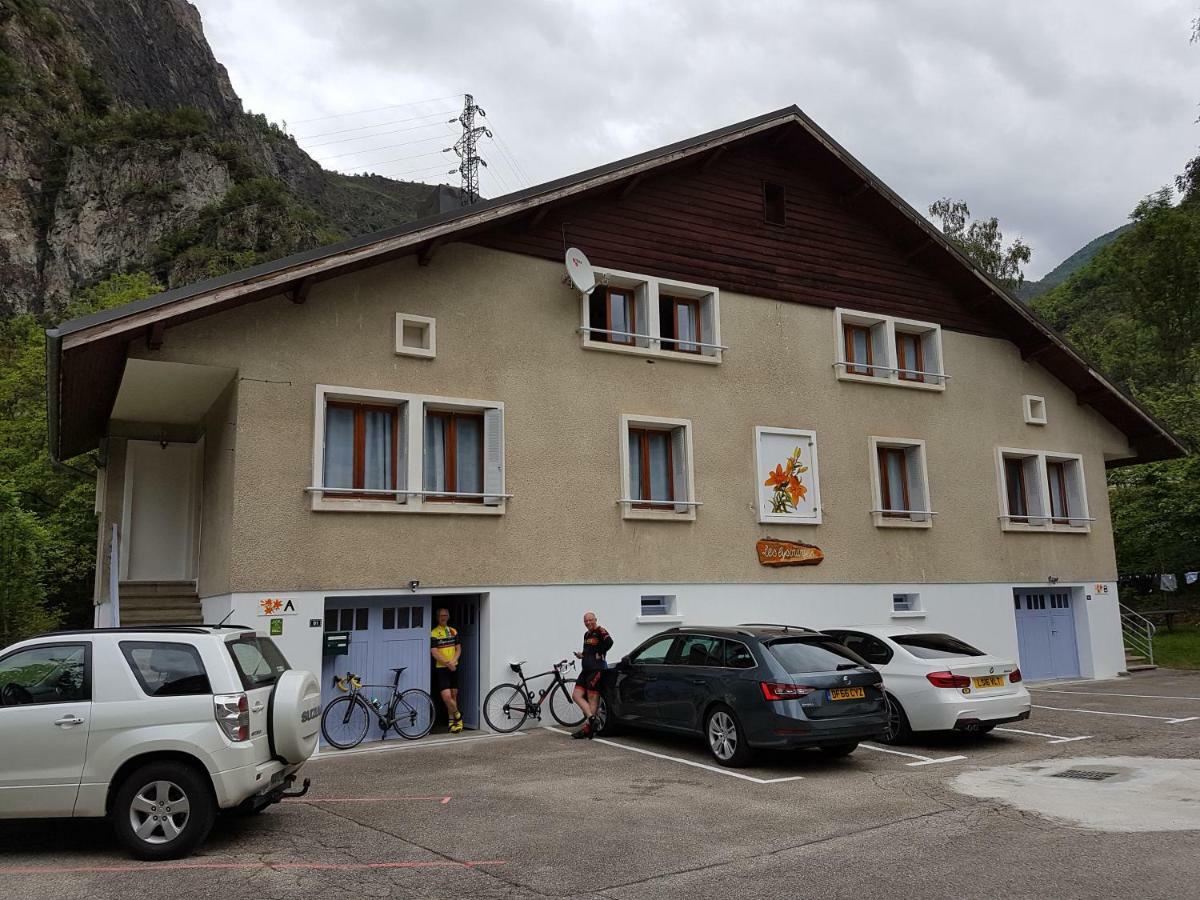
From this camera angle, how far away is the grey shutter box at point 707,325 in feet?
56.1

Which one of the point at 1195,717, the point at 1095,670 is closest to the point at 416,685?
the point at 1195,717

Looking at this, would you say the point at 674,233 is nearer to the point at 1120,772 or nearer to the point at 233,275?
the point at 233,275

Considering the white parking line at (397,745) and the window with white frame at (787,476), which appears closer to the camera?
the white parking line at (397,745)

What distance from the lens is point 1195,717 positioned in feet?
45.8

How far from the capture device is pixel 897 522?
18.3m

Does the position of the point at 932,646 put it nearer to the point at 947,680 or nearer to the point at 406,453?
the point at 947,680

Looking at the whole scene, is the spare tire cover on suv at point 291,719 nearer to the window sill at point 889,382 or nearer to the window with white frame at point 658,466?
the window with white frame at point 658,466

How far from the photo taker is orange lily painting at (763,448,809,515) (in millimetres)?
17000

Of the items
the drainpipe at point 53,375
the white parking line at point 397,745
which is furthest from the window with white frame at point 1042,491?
the drainpipe at point 53,375

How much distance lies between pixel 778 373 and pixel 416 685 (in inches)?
337

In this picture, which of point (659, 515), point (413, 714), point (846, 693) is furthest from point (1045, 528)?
point (413, 714)

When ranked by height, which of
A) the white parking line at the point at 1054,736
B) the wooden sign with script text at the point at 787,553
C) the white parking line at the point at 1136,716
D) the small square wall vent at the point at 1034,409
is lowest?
the white parking line at the point at 1136,716

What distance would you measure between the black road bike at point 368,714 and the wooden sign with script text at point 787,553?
6.38 m

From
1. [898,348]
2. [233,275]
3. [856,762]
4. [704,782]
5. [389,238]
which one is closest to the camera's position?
[704,782]
